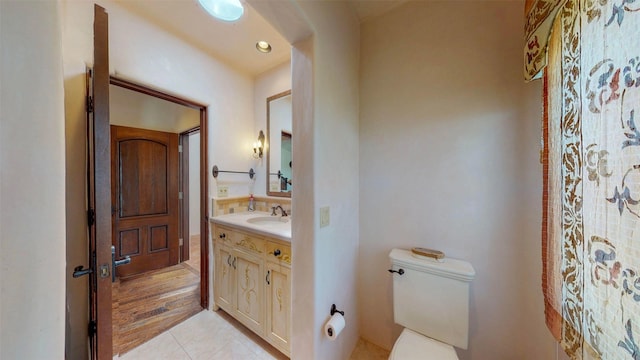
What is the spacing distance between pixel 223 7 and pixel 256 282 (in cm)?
187

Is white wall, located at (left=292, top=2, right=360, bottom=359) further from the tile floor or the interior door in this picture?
the interior door

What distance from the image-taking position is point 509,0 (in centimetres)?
108

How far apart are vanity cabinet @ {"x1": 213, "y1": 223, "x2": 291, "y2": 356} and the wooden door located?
5.04 feet

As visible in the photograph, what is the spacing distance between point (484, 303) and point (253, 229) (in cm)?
153

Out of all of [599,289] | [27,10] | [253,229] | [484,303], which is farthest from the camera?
[253,229]

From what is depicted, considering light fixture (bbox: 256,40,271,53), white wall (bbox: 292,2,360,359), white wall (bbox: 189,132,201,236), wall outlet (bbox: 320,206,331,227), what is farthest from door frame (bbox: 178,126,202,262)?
wall outlet (bbox: 320,206,331,227)

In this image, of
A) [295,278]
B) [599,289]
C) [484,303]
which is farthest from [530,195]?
[295,278]

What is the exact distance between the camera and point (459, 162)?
1.22 meters

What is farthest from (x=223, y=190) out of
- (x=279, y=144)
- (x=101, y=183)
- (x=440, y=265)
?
(x=440, y=265)

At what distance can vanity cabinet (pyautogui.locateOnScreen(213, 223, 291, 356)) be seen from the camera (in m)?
1.35

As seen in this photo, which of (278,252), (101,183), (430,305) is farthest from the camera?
(278,252)

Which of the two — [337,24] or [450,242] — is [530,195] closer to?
[450,242]

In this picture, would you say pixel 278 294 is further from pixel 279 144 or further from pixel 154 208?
pixel 154 208

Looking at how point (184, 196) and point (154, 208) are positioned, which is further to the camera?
point (184, 196)
